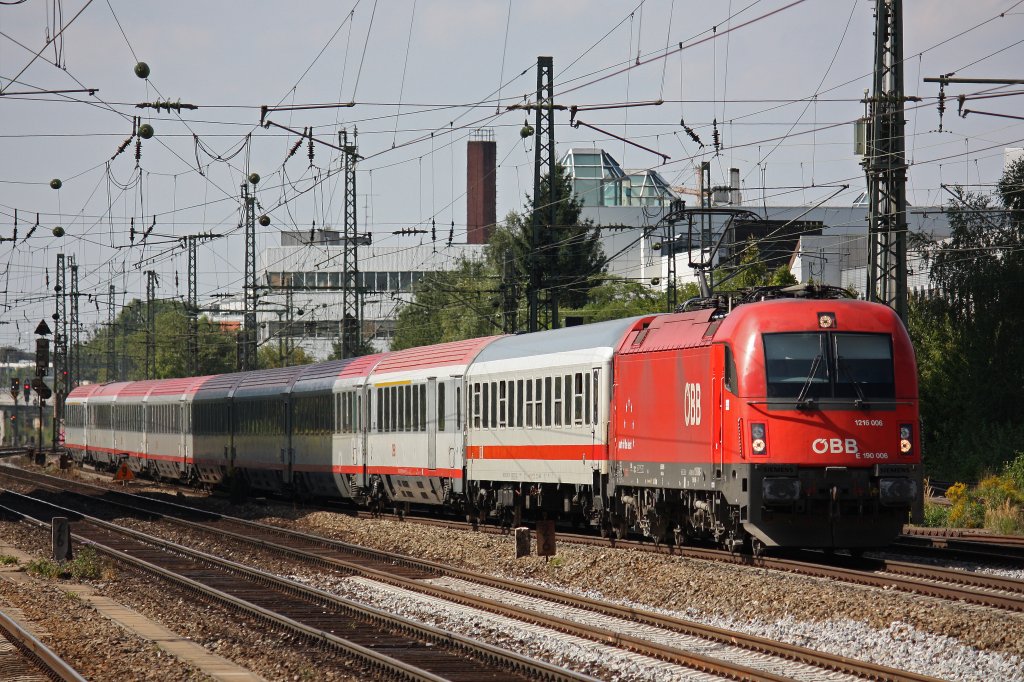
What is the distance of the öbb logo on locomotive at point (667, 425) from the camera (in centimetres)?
1812

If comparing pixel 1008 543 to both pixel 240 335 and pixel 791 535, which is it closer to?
pixel 791 535

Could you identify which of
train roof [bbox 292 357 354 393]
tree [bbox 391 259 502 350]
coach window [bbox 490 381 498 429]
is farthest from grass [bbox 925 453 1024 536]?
tree [bbox 391 259 502 350]

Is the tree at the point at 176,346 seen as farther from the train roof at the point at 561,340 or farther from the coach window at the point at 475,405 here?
the train roof at the point at 561,340

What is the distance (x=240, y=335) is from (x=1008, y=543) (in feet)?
199

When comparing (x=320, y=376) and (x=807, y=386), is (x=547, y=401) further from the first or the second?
(x=320, y=376)

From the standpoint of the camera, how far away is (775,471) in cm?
1792

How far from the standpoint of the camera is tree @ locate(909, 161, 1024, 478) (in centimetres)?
3916

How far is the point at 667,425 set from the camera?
20.6 m

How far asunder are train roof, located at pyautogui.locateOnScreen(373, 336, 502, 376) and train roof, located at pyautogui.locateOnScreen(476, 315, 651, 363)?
58 centimetres

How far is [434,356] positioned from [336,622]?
14.8 meters

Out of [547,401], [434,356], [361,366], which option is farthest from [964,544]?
[361,366]

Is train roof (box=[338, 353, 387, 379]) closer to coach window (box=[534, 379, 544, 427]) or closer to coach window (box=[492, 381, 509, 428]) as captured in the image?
coach window (box=[492, 381, 509, 428])

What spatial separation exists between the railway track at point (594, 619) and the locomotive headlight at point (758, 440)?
2827 millimetres

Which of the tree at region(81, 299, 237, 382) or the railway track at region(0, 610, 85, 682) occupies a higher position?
the tree at region(81, 299, 237, 382)
